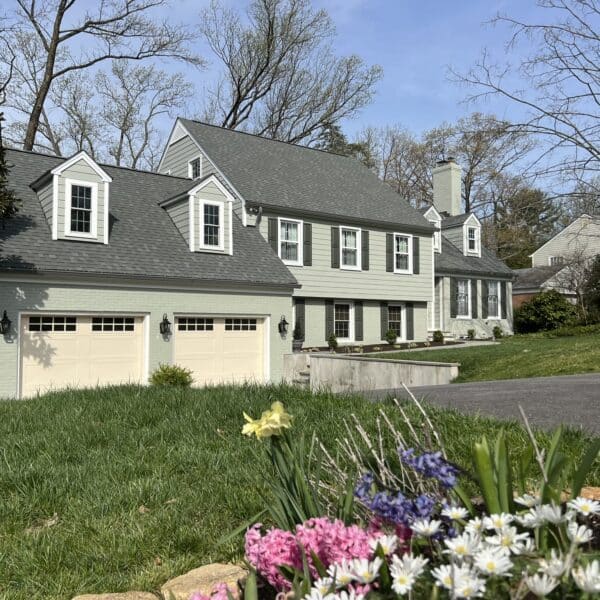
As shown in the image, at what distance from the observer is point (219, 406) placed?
22.1 feet

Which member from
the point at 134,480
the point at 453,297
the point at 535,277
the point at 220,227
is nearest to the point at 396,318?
the point at 453,297

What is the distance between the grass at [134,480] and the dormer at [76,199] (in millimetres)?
7376

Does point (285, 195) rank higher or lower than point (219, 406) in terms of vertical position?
higher

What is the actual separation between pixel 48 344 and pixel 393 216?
14619 mm

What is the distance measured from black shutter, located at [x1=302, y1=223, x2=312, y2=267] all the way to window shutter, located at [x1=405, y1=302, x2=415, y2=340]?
5.46 meters

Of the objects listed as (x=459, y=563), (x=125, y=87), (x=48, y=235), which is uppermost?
(x=125, y=87)

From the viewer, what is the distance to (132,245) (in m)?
14.8

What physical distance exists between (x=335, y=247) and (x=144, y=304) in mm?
9047

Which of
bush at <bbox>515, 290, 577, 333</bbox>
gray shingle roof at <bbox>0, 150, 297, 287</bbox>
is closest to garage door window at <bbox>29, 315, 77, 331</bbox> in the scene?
gray shingle roof at <bbox>0, 150, 297, 287</bbox>

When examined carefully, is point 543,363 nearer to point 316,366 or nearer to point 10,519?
point 316,366

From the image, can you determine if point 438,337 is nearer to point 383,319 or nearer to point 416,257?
point 383,319

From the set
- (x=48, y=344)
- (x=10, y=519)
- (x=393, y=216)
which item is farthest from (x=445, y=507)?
(x=393, y=216)

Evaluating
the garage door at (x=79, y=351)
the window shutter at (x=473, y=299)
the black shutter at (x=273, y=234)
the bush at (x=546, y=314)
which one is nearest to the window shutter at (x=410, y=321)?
the window shutter at (x=473, y=299)

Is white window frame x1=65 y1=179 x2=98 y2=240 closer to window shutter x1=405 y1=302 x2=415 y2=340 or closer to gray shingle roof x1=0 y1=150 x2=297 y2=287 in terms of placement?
gray shingle roof x1=0 y1=150 x2=297 y2=287
